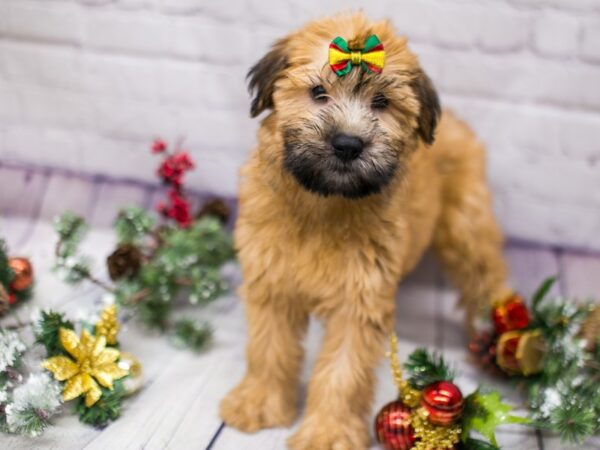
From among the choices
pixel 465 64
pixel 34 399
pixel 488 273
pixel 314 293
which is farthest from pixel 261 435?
pixel 465 64

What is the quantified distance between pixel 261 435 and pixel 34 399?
713mm

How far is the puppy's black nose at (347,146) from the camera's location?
199 cm

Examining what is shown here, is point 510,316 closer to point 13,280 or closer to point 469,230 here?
point 469,230

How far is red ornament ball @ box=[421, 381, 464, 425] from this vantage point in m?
2.16

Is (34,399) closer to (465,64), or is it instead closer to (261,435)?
(261,435)

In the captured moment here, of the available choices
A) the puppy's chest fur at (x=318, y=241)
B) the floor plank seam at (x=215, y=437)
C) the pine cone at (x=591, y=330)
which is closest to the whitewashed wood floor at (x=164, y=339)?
the floor plank seam at (x=215, y=437)


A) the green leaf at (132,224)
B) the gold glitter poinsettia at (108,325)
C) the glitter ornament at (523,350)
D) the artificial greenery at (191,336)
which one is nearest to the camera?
the gold glitter poinsettia at (108,325)

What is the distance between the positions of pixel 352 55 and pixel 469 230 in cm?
118

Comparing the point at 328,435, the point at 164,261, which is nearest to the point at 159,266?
the point at 164,261

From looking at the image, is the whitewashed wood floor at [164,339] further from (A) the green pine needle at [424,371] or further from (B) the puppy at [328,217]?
(A) the green pine needle at [424,371]

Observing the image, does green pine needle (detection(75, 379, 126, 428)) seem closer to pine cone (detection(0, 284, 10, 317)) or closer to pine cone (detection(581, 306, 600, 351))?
pine cone (detection(0, 284, 10, 317))

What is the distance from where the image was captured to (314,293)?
2.32 meters

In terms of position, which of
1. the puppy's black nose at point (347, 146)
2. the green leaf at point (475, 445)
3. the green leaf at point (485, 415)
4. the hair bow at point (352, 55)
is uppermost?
the hair bow at point (352, 55)

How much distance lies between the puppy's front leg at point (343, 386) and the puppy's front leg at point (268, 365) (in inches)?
5.2
